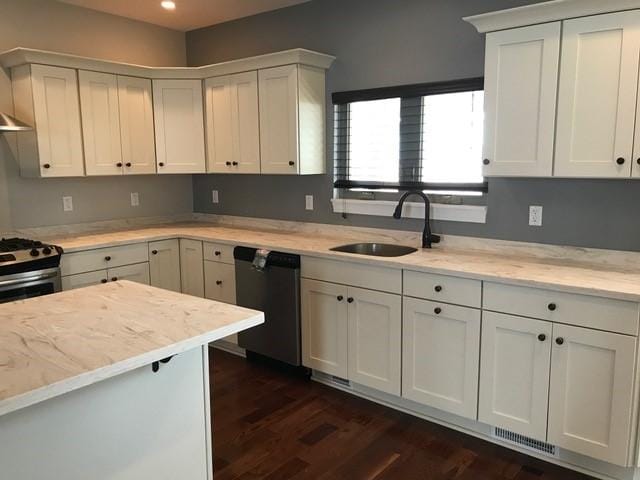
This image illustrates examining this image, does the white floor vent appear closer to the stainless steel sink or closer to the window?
the stainless steel sink

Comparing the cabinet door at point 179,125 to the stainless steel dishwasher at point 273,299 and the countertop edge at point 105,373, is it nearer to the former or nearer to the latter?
the stainless steel dishwasher at point 273,299

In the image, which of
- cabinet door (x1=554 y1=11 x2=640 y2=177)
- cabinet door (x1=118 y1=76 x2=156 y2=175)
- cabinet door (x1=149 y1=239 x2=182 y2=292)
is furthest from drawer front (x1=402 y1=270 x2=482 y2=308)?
cabinet door (x1=118 y1=76 x2=156 y2=175)

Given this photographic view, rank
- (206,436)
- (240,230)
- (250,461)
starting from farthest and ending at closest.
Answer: (240,230) → (250,461) → (206,436)

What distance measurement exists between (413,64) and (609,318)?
1.96m

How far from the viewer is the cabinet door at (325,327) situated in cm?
320

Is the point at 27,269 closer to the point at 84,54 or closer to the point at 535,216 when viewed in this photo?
the point at 84,54

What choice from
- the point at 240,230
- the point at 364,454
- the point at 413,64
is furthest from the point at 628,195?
the point at 240,230

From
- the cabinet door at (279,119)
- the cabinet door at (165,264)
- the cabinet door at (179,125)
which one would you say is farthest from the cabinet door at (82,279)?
the cabinet door at (279,119)

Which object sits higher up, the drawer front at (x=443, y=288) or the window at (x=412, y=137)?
the window at (x=412, y=137)

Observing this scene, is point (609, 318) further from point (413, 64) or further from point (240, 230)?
point (240, 230)

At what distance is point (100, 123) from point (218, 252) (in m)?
1.34

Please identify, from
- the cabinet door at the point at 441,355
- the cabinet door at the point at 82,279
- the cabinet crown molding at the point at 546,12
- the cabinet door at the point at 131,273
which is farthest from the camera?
the cabinet door at the point at 131,273

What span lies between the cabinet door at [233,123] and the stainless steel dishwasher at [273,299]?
0.78 m

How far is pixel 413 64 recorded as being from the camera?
334 cm
